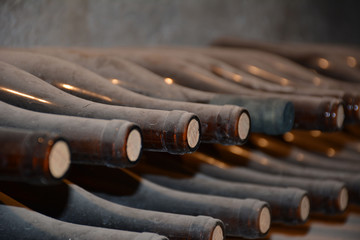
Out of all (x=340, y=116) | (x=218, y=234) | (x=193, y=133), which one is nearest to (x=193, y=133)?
(x=193, y=133)

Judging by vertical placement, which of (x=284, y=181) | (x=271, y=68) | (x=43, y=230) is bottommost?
(x=43, y=230)

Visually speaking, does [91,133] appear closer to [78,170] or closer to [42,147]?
[42,147]

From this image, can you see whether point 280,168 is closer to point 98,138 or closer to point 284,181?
point 284,181

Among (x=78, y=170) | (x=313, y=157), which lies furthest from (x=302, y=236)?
(x=78, y=170)

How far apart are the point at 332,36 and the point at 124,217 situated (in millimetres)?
Answer: 1368

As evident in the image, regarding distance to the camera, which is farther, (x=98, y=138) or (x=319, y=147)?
(x=319, y=147)

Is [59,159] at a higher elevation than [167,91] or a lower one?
lower

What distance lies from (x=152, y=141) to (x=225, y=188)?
0.86 ft

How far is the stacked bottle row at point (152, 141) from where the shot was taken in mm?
378

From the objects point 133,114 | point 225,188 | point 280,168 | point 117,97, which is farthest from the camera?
point 280,168

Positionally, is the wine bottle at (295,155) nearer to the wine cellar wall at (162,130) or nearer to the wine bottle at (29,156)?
the wine cellar wall at (162,130)

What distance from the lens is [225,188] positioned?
0.67m

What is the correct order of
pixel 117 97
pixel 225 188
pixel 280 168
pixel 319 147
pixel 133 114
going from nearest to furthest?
1. pixel 133 114
2. pixel 117 97
3. pixel 225 188
4. pixel 280 168
5. pixel 319 147

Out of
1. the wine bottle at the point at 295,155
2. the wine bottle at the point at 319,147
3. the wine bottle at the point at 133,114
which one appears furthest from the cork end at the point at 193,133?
the wine bottle at the point at 319,147
